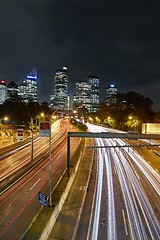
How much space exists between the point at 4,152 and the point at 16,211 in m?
35.4

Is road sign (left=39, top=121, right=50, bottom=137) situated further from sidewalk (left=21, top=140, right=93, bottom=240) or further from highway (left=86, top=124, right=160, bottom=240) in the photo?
highway (left=86, top=124, right=160, bottom=240)

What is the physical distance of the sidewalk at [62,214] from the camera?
19219 mm

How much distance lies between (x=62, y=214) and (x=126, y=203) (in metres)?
7.91

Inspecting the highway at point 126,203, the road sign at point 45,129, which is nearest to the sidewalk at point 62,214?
the highway at point 126,203

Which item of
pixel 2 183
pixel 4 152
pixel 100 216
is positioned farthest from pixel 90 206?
pixel 4 152

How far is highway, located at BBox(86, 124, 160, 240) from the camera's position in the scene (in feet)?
68.8

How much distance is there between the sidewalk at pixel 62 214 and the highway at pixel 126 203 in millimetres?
1749

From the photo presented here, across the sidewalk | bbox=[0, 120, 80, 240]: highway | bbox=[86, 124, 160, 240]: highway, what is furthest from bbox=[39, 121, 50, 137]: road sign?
bbox=[86, 124, 160, 240]: highway

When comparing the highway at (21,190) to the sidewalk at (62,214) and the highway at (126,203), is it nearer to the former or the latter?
the sidewalk at (62,214)

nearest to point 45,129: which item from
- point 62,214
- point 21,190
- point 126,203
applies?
point 62,214

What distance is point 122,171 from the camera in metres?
43.2

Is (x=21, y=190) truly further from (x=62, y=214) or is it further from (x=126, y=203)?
(x=126, y=203)

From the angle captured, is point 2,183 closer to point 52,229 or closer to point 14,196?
point 14,196

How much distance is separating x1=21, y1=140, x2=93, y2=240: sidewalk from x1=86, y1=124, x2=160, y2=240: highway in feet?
5.74
